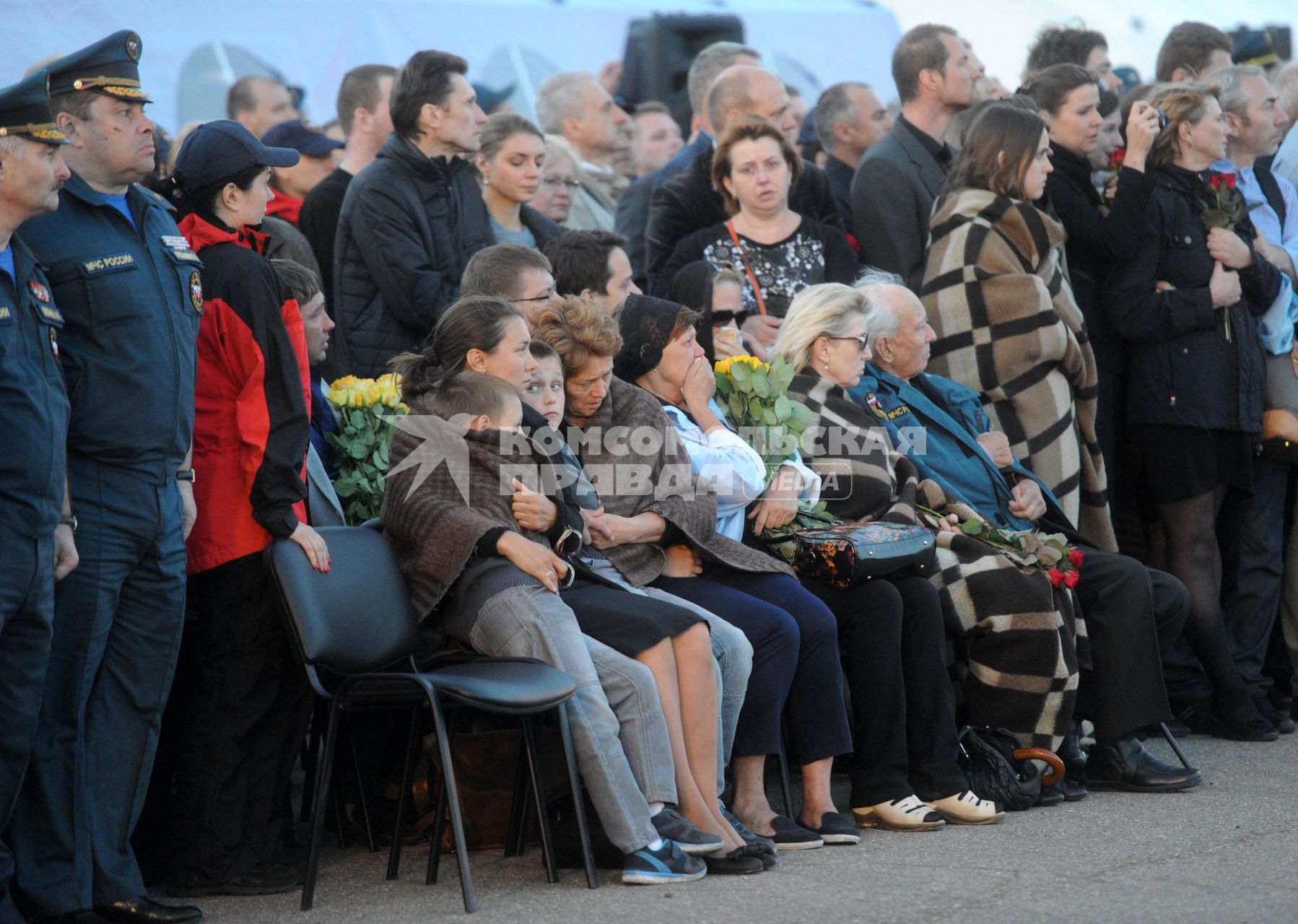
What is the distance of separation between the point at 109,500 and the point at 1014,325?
3753 millimetres

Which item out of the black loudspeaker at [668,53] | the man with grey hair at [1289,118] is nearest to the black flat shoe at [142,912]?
the man with grey hair at [1289,118]

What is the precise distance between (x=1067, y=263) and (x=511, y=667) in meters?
3.82

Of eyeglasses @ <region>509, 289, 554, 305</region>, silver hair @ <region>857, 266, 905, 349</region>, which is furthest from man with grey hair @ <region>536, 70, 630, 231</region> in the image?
eyeglasses @ <region>509, 289, 554, 305</region>

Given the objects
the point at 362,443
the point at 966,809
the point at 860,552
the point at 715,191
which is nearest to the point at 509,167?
the point at 715,191

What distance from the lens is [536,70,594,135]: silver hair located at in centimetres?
884

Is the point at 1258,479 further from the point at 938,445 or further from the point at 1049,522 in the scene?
the point at 938,445

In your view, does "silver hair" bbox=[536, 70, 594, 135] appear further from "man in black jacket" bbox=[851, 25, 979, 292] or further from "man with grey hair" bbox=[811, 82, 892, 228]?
"man in black jacket" bbox=[851, 25, 979, 292]

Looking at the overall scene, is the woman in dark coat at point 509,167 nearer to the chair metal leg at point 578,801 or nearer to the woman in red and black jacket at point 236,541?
the woman in red and black jacket at point 236,541

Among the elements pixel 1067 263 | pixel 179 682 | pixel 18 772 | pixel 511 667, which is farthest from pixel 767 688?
pixel 1067 263

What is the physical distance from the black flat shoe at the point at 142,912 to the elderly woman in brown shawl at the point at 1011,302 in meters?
3.78

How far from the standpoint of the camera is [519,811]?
4535 mm

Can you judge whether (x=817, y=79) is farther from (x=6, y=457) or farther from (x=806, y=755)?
(x=6, y=457)

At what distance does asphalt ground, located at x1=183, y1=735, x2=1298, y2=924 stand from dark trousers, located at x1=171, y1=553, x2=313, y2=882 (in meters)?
0.16

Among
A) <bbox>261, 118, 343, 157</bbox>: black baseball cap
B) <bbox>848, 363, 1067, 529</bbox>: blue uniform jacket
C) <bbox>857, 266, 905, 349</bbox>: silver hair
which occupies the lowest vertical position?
<bbox>848, 363, 1067, 529</bbox>: blue uniform jacket
